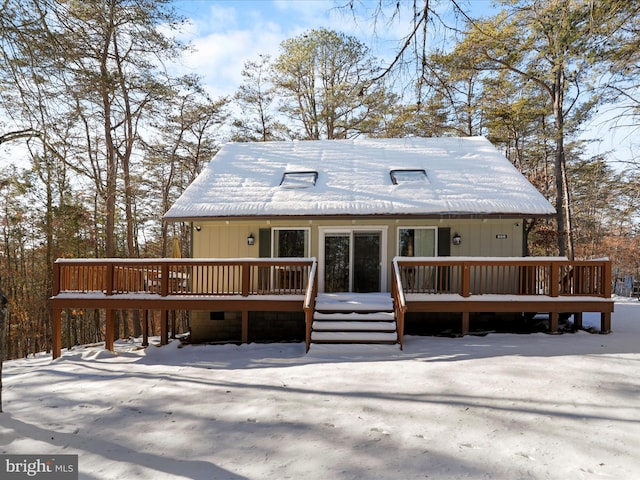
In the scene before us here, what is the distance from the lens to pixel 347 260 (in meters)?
9.33

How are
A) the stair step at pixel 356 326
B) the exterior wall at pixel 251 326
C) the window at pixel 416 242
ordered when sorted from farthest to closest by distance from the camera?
the window at pixel 416 242
the exterior wall at pixel 251 326
the stair step at pixel 356 326

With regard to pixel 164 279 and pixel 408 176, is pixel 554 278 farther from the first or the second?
pixel 164 279

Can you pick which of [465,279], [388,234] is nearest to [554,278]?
[465,279]

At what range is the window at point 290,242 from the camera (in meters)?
9.43

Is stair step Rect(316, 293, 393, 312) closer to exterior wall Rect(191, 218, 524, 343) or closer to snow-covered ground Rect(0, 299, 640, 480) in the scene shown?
exterior wall Rect(191, 218, 524, 343)

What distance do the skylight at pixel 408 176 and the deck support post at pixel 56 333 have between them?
8552 mm

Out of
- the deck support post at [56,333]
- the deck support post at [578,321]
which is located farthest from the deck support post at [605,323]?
the deck support post at [56,333]

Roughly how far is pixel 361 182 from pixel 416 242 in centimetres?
218

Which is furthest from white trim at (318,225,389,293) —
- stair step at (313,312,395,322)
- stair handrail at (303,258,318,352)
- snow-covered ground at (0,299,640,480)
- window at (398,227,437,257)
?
snow-covered ground at (0,299,640,480)

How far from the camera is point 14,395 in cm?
425

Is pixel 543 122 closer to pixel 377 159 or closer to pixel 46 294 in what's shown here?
pixel 377 159

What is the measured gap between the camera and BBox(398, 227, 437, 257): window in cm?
920

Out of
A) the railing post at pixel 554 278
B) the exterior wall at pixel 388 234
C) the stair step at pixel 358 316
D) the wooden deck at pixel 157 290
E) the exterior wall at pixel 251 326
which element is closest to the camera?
the stair step at pixel 358 316

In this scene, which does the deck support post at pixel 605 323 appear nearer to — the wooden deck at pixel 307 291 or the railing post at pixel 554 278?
the wooden deck at pixel 307 291
